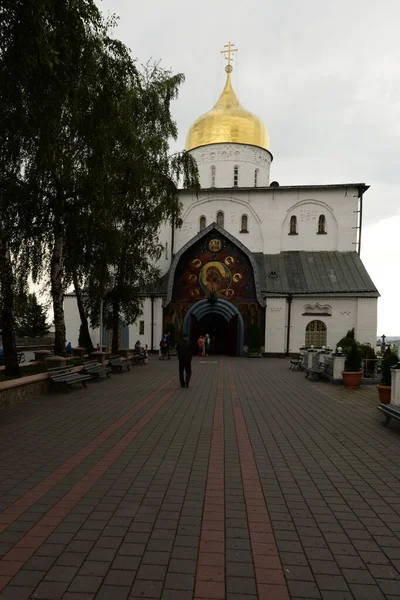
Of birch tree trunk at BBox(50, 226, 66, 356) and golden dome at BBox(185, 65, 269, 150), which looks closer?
birch tree trunk at BBox(50, 226, 66, 356)

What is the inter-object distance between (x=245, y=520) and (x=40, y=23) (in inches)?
280

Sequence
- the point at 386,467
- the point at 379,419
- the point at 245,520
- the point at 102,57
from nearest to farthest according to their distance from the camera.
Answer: the point at 245,520 → the point at 386,467 → the point at 379,419 → the point at 102,57

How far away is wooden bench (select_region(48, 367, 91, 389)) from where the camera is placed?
12.2 meters

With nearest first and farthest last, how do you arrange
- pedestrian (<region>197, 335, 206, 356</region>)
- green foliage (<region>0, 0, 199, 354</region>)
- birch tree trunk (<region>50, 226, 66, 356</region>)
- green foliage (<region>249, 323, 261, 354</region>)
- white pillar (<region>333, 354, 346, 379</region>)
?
green foliage (<region>0, 0, 199, 354</region>) → birch tree trunk (<region>50, 226, 66, 356</region>) → white pillar (<region>333, 354, 346, 379</region>) → green foliage (<region>249, 323, 261, 354</region>) → pedestrian (<region>197, 335, 206, 356</region>)

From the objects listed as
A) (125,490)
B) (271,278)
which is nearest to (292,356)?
(271,278)

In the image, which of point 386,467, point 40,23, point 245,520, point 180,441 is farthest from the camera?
point 180,441

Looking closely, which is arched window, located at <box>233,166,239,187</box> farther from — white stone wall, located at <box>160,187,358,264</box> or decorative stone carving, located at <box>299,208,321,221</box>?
decorative stone carving, located at <box>299,208,321,221</box>

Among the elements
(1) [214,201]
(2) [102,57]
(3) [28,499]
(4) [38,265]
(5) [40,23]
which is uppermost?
(1) [214,201]

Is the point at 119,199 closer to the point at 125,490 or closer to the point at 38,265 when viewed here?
the point at 38,265

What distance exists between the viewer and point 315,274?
29750 mm

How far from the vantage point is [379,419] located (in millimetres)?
9219

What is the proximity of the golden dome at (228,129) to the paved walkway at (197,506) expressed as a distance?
29501mm

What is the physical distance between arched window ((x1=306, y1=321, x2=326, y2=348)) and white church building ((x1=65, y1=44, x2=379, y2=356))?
63mm

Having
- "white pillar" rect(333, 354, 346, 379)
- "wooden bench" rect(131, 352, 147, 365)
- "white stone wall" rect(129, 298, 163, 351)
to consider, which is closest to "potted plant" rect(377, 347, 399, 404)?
"white pillar" rect(333, 354, 346, 379)
